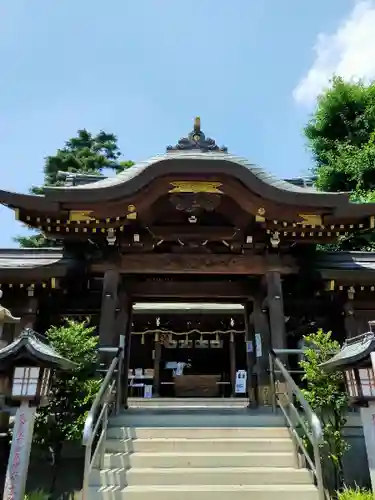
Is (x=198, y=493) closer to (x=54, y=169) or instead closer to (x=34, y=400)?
(x=34, y=400)

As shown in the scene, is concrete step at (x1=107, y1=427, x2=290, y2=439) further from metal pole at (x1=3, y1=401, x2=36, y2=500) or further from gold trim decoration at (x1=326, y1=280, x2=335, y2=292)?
gold trim decoration at (x1=326, y1=280, x2=335, y2=292)

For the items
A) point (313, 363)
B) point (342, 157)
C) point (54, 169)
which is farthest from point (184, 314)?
point (54, 169)

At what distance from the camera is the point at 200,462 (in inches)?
215

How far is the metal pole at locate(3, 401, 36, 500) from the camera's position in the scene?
15.2 ft

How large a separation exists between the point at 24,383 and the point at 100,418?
1091 mm

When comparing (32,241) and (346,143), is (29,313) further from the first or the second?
(32,241)

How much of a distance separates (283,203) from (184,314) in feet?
20.4

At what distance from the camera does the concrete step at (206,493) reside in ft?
15.7

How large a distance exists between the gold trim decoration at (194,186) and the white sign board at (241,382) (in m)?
7.33

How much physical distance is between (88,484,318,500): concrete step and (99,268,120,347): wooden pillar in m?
2.92

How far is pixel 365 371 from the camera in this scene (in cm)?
504

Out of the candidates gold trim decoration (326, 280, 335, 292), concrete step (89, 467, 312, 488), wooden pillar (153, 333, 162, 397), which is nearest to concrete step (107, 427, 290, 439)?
concrete step (89, 467, 312, 488)

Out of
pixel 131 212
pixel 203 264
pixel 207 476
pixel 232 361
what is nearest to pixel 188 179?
pixel 131 212

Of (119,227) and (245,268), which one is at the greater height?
(119,227)
